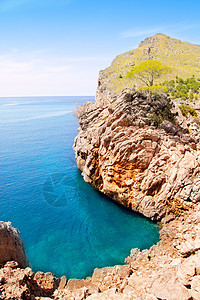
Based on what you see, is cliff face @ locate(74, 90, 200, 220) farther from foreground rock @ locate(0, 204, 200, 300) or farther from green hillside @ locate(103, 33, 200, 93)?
green hillside @ locate(103, 33, 200, 93)

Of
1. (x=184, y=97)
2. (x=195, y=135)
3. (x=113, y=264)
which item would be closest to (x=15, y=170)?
(x=113, y=264)

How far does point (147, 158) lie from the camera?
33094 mm

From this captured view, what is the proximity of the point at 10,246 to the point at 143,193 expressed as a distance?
2152cm

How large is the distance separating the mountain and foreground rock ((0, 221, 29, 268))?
185 feet

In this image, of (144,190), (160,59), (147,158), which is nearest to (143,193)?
(144,190)

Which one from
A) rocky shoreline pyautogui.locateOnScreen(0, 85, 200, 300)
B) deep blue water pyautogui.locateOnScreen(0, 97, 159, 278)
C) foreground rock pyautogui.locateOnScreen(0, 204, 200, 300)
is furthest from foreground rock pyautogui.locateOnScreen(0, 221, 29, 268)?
deep blue water pyautogui.locateOnScreen(0, 97, 159, 278)

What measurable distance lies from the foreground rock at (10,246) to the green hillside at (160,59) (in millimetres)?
58823

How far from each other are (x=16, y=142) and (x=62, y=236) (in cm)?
5081

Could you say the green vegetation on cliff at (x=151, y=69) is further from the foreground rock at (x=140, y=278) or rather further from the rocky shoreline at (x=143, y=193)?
the foreground rock at (x=140, y=278)

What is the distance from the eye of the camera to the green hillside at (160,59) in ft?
233

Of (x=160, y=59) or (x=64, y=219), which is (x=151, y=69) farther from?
(x=160, y=59)

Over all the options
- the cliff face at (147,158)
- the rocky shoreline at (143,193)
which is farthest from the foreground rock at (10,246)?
the cliff face at (147,158)

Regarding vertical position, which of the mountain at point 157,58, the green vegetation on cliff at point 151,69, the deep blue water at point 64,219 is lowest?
the deep blue water at point 64,219

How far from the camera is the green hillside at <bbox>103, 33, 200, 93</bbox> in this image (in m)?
70.9
